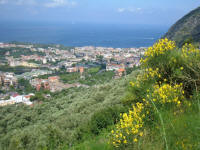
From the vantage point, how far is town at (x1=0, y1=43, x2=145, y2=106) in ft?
A: 85.6

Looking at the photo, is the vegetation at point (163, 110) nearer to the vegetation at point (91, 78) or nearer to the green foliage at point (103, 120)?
the green foliage at point (103, 120)

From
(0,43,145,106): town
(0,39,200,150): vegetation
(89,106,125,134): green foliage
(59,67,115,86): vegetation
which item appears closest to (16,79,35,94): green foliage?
(0,43,145,106): town

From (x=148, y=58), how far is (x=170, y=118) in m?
1.47

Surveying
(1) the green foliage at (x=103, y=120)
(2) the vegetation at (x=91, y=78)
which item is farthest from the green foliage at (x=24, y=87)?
(1) the green foliage at (x=103, y=120)

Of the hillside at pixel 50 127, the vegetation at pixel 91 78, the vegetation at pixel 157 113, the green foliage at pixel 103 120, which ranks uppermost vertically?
the vegetation at pixel 157 113

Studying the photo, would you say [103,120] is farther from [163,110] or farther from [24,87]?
[24,87]

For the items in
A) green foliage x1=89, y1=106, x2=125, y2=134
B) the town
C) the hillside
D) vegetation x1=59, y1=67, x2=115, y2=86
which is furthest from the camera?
the town

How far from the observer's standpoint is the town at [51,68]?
26078 mm

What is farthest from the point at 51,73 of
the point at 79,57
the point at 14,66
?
the point at 79,57

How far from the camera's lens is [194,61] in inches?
99.5

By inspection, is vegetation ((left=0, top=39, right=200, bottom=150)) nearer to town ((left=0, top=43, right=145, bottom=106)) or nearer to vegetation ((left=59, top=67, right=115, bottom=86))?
town ((left=0, top=43, right=145, bottom=106))

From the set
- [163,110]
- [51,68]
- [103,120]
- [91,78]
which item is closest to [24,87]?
[91,78]

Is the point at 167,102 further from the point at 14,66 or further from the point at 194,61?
the point at 14,66

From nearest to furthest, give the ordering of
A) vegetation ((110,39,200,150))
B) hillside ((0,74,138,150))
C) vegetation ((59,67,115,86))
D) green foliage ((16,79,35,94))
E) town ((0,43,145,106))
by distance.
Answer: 1. vegetation ((110,39,200,150))
2. hillside ((0,74,138,150))
3. vegetation ((59,67,115,86))
4. green foliage ((16,79,35,94))
5. town ((0,43,145,106))
